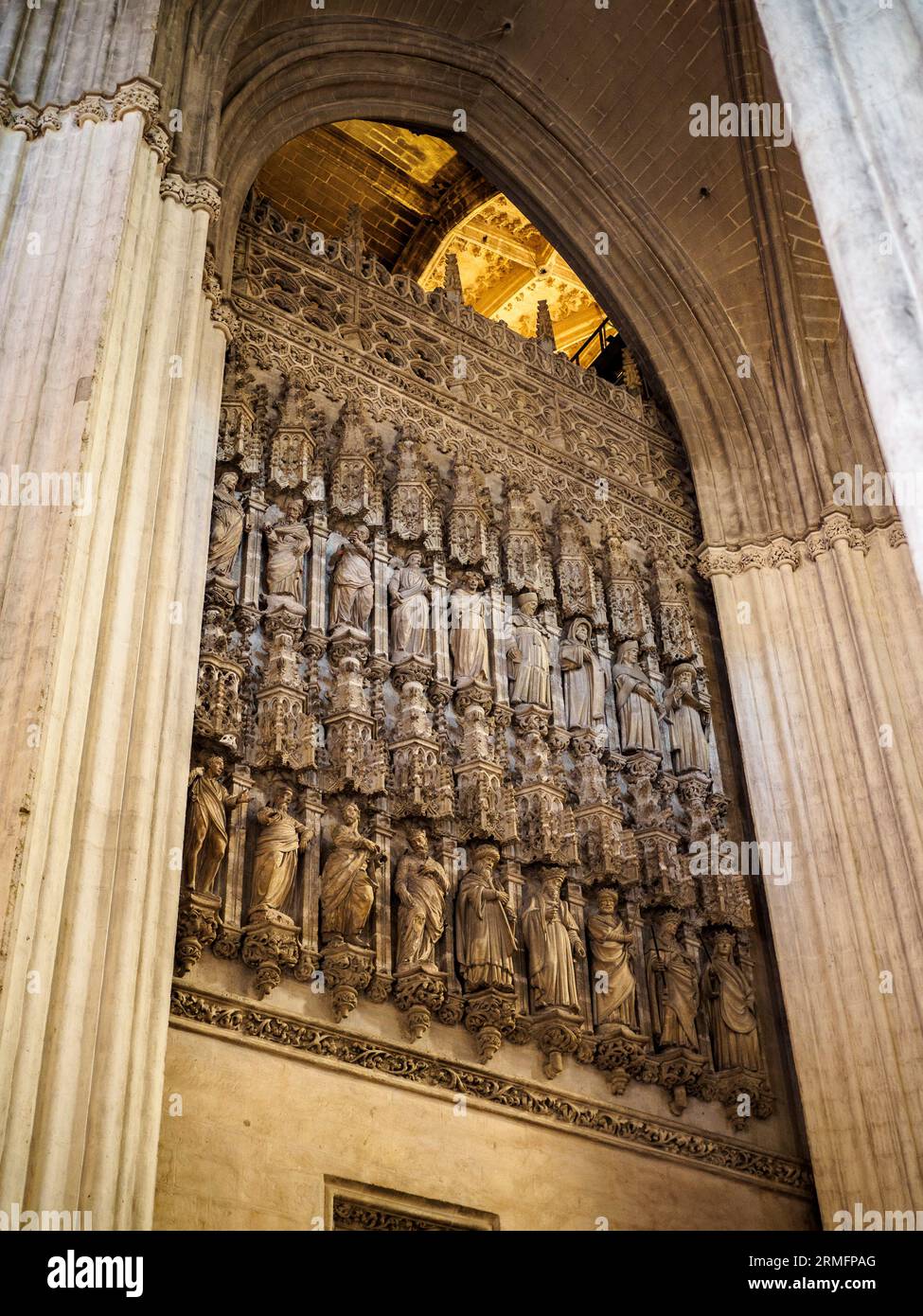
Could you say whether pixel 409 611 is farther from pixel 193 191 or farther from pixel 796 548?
pixel 796 548

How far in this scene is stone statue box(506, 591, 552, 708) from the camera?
31.0 ft

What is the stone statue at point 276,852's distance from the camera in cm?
741

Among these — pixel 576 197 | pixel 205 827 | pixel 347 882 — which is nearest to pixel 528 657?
pixel 347 882

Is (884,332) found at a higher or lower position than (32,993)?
higher

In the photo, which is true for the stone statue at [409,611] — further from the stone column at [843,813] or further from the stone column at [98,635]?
the stone column at [843,813]

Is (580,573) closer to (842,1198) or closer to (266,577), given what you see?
(266,577)

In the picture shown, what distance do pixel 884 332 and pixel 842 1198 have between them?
5.81 metres

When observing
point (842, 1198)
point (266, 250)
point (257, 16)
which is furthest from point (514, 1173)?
point (257, 16)

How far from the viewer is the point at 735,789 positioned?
34.1 feet

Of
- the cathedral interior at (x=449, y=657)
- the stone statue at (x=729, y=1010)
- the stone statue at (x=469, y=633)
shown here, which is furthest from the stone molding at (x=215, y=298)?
the stone statue at (x=729, y=1010)

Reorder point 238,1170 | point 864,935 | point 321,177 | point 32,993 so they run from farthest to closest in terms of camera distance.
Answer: point 321,177
point 864,935
point 238,1170
point 32,993

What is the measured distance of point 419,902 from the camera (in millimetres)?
7957

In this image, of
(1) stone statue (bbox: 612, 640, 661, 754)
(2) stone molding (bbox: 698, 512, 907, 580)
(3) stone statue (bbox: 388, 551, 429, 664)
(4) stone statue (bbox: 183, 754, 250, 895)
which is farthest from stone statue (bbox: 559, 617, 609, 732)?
(4) stone statue (bbox: 183, 754, 250, 895)

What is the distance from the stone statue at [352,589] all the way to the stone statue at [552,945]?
6.08 ft
